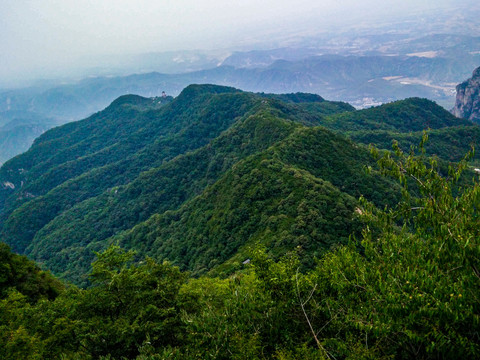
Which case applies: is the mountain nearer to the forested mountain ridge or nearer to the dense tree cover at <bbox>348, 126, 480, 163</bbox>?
the forested mountain ridge

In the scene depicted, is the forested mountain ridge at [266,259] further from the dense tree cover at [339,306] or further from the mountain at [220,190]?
the mountain at [220,190]

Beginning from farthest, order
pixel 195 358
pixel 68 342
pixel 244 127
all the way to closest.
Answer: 1. pixel 244 127
2. pixel 68 342
3. pixel 195 358

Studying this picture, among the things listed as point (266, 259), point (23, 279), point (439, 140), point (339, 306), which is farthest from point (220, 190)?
point (439, 140)

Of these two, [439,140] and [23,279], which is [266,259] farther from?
[439,140]

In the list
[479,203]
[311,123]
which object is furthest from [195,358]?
[311,123]

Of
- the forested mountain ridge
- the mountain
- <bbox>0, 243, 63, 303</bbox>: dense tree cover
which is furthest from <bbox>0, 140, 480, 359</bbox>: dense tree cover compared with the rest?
<bbox>0, 243, 63, 303</bbox>: dense tree cover

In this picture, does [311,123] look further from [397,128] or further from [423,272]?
[423,272]
